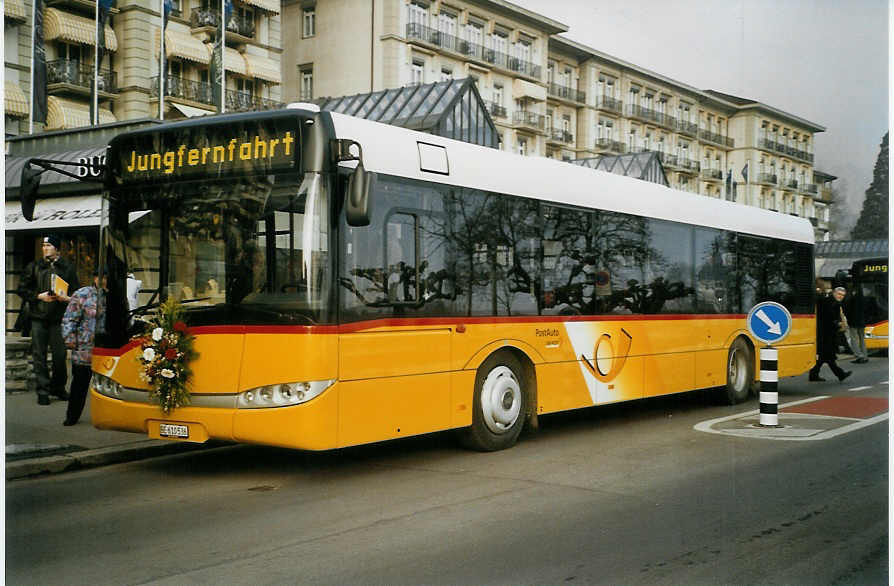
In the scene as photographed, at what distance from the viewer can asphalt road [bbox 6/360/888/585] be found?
5223 mm

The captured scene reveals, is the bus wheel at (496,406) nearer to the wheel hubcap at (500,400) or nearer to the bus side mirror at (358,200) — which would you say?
the wheel hubcap at (500,400)

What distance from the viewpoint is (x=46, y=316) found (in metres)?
12.1

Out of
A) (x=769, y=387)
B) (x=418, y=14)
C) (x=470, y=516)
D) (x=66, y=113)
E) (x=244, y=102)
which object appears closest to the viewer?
(x=470, y=516)

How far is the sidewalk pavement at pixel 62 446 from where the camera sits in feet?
27.3

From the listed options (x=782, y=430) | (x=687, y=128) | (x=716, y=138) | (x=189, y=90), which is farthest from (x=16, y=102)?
(x=189, y=90)

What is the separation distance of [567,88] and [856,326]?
10.3 metres

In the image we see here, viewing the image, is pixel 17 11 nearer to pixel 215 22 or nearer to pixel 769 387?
pixel 769 387

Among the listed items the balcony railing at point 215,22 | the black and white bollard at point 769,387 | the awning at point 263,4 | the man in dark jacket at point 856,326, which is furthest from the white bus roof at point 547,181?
the balcony railing at point 215,22

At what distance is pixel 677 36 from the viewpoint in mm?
8445

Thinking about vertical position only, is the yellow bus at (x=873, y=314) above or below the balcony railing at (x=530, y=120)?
below

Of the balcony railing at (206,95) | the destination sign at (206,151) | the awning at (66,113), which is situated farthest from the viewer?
the balcony railing at (206,95)

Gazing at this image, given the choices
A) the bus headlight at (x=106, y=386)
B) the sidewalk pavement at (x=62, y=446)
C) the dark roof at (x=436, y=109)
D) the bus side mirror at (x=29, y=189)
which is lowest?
the sidewalk pavement at (x=62, y=446)

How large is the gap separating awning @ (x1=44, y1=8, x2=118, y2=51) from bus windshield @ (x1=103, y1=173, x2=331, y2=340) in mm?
18892

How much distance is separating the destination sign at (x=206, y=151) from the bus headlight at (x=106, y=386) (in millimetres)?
1741
